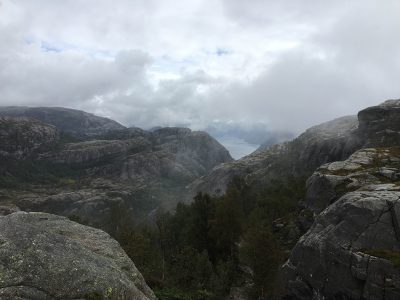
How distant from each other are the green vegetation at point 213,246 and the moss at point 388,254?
20850mm

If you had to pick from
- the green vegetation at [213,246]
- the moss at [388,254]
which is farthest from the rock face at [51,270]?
the moss at [388,254]

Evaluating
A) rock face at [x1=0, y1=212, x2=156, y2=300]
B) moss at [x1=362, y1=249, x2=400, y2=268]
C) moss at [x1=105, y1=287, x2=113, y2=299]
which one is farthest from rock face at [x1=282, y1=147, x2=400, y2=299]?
moss at [x1=105, y1=287, x2=113, y2=299]

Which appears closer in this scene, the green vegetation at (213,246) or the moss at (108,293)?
the moss at (108,293)

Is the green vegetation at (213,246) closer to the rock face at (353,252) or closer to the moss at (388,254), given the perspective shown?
the rock face at (353,252)

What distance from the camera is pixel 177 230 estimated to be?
440ft

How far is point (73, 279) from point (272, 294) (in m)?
63.7

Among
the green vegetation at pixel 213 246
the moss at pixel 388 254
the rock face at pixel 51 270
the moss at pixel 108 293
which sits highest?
the rock face at pixel 51 270

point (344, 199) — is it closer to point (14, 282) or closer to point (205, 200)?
point (205, 200)

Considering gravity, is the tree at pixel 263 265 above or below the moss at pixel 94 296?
below

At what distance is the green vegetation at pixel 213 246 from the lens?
72.0 meters

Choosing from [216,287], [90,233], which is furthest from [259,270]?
[90,233]

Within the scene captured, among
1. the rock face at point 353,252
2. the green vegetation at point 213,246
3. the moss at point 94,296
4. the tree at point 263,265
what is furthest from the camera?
the tree at point 263,265

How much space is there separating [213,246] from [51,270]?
302 ft

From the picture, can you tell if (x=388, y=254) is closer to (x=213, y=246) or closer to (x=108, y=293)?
(x=108, y=293)
